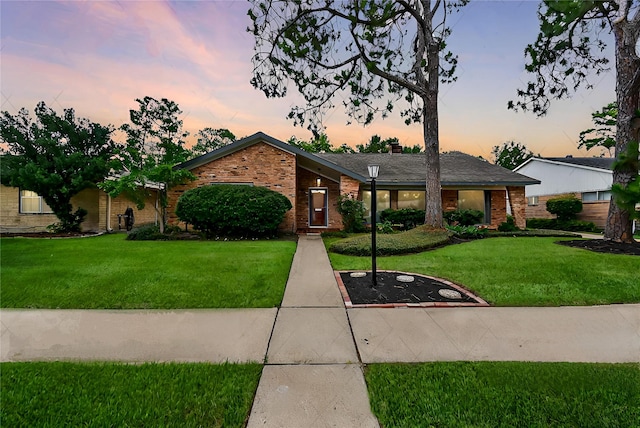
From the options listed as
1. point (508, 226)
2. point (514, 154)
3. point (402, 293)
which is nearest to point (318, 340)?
point (402, 293)

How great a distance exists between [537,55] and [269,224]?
12.7 m

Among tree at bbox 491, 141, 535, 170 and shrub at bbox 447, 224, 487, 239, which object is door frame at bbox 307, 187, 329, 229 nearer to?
shrub at bbox 447, 224, 487, 239

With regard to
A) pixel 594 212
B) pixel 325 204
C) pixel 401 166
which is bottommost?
pixel 594 212

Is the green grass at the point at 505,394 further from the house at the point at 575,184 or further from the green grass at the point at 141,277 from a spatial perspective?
the house at the point at 575,184

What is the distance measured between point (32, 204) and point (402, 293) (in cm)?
1693

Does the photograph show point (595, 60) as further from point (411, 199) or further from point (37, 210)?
point (37, 210)

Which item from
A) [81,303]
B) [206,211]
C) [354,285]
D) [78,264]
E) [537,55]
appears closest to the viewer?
[81,303]

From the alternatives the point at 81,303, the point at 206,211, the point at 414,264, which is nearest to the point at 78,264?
the point at 81,303

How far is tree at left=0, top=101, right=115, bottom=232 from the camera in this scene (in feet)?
35.4

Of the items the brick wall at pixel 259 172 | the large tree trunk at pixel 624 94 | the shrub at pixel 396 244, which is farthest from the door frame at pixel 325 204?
the large tree trunk at pixel 624 94

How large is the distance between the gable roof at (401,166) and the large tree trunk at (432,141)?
2.61 m

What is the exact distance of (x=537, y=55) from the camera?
11383 mm

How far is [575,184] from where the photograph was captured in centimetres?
1786

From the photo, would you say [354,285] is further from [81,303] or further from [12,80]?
[12,80]
